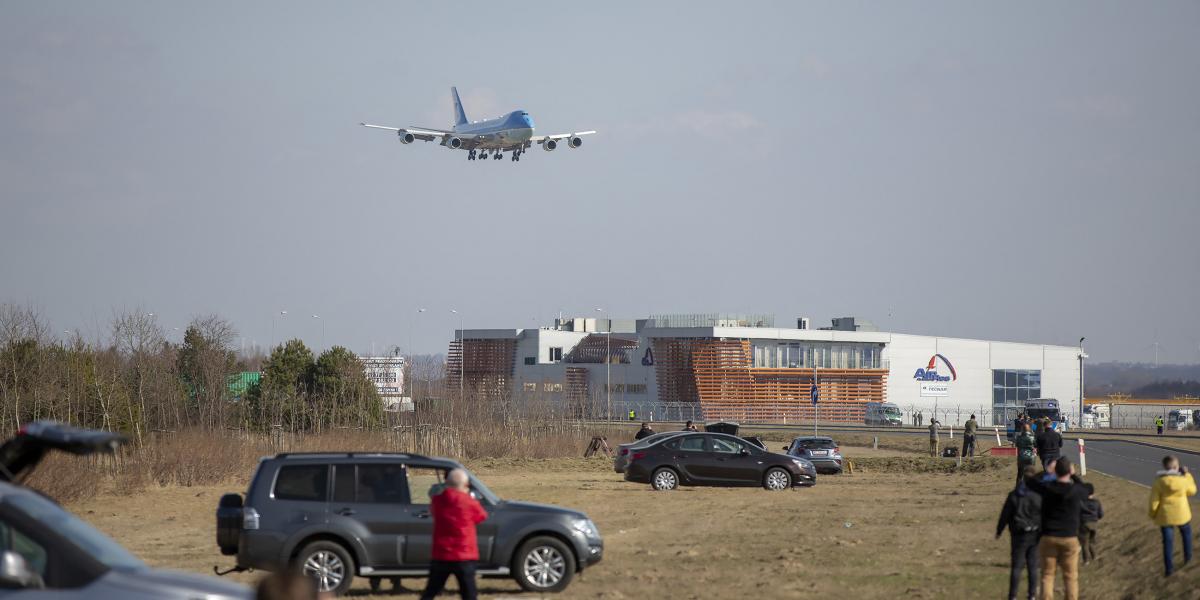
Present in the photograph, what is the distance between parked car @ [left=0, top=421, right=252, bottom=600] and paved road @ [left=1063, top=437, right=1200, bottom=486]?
2762 centimetres

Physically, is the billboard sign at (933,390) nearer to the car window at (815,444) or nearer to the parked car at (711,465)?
the car window at (815,444)

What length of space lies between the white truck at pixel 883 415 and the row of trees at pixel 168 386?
41.2 meters

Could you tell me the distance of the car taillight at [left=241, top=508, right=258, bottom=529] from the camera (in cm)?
1503

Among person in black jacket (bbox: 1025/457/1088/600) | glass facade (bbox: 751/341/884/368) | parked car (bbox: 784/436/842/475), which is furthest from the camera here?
glass facade (bbox: 751/341/884/368)

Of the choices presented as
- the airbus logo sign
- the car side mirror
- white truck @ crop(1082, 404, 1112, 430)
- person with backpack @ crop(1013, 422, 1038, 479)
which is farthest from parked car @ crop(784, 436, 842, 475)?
the airbus logo sign

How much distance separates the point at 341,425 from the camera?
50594mm

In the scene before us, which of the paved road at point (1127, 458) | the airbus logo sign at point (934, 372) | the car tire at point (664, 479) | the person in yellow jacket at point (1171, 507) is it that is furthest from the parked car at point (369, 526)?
the airbus logo sign at point (934, 372)

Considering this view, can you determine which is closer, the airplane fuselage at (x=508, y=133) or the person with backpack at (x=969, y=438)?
the person with backpack at (x=969, y=438)

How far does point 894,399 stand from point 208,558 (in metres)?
89.6

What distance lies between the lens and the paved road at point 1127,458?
36844mm

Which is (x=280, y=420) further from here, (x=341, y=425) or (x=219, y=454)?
(x=219, y=454)

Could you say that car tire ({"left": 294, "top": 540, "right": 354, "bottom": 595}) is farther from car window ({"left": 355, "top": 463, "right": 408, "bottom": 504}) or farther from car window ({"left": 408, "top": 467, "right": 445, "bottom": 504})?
car window ({"left": 408, "top": 467, "right": 445, "bottom": 504})

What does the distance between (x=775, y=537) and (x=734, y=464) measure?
35.9ft

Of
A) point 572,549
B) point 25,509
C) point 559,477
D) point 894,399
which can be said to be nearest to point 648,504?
point 559,477
